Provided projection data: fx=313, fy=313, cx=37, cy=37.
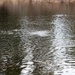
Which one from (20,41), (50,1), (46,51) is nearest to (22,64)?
(46,51)

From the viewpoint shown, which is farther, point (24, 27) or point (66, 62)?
point (24, 27)

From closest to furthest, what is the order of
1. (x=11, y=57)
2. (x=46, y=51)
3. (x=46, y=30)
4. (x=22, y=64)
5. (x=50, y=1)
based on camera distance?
(x=22, y=64), (x=11, y=57), (x=46, y=51), (x=46, y=30), (x=50, y=1)

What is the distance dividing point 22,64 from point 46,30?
19.8 m

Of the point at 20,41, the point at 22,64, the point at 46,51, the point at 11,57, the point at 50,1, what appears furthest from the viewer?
the point at 50,1

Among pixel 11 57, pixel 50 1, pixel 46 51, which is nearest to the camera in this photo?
pixel 11 57

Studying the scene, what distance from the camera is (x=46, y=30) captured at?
4678 cm

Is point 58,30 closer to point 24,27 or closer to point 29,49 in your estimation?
point 24,27

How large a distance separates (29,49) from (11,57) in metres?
3.88

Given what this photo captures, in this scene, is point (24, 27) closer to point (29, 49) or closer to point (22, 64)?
point (29, 49)

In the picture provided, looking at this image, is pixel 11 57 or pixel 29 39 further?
pixel 29 39

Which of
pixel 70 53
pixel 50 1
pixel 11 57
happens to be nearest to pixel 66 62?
pixel 70 53

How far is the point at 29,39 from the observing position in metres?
39.6

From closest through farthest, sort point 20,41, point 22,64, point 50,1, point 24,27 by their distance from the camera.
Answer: point 22,64, point 20,41, point 24,27, point 50,1

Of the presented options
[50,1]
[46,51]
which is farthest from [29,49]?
[50,1]
